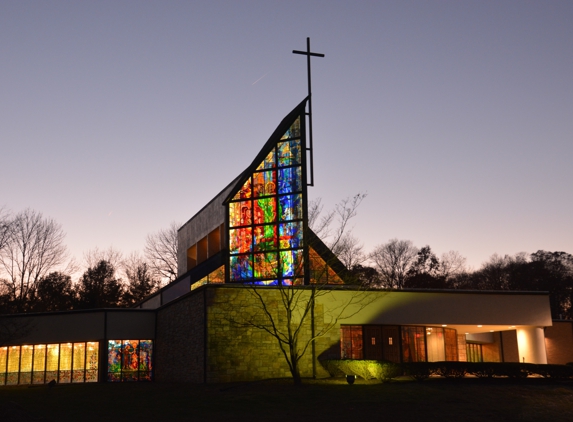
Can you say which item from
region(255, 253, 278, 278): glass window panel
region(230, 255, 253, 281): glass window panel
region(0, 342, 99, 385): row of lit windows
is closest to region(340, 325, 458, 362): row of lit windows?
region(255, 253, 278, 278): glass window panel

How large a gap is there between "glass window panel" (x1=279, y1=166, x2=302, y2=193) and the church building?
0.21ft

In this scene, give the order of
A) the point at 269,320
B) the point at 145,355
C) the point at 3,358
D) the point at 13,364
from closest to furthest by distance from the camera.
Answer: the point at 269,320, the point at 145,355, the point at 13,364, the point at 3,358

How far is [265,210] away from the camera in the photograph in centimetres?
3484

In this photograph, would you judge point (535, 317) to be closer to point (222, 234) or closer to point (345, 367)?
point (345, 367)

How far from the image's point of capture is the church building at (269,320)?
26.9 meters

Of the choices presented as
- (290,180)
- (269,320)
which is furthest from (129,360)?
(290,180)

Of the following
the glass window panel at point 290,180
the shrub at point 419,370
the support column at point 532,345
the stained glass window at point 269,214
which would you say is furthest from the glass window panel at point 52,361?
the support column at point 532,345

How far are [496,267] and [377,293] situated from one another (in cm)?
5200

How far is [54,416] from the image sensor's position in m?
18.7

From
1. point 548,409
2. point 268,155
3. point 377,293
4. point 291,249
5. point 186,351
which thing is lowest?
point 548,409

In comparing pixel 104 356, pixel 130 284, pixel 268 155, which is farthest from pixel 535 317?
pixel 130 284

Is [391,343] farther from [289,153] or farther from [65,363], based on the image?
[65,363]

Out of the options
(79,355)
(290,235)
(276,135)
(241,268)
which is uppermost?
(276,135)

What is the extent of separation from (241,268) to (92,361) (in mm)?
9362
